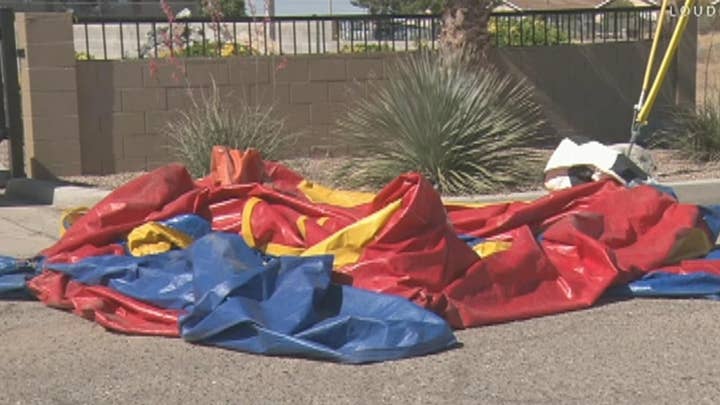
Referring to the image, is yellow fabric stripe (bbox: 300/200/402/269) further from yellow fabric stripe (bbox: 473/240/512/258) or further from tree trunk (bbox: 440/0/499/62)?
tree trunk (bbox: 440/0/499/62)

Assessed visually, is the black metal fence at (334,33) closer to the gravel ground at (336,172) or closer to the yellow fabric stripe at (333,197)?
the gravel ground at (336,172)

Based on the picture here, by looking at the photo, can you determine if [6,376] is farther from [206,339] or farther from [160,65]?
[160,65]

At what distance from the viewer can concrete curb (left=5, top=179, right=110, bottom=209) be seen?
465 inches

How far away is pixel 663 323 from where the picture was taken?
708 centimetres

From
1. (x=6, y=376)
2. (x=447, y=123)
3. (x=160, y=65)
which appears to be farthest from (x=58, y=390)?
(x=160, y=65)

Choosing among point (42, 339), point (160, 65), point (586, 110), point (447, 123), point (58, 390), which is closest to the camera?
point (58, 390)

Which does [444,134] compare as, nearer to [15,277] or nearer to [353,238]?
[353,238]

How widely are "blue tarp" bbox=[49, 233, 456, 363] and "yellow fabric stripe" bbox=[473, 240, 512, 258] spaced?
4.04 feet

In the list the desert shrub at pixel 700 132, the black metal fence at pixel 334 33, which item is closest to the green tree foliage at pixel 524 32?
the black metal fence at pixel 334 33

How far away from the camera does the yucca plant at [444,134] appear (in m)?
11.7

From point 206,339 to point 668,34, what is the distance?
1214cm

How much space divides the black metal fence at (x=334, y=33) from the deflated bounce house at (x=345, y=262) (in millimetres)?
5602

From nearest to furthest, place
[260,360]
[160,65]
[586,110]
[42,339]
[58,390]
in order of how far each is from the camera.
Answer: [58,390] < [260,360] < [42,339] < [160,65] < [586,110]

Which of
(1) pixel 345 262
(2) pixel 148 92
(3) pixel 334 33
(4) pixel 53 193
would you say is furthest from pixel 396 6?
(1) pixel 345 262
